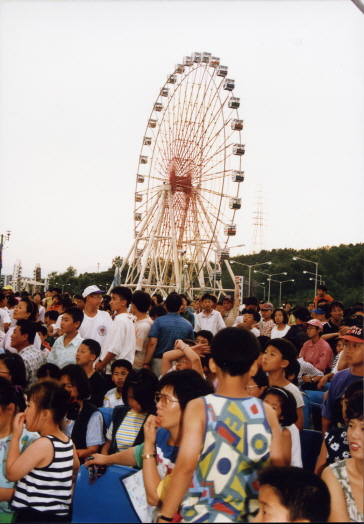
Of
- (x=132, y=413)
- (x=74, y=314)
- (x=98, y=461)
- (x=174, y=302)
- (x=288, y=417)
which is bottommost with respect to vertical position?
(x=98, y=461)

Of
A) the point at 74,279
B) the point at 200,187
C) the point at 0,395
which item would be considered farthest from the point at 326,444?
the point at 74,279

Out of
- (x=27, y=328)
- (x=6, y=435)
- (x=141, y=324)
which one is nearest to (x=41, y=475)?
(x=6, y=435)

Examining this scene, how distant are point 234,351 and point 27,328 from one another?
408cm

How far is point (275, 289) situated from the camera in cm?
8881

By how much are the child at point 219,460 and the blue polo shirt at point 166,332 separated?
3949mm

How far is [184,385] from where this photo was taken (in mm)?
3164

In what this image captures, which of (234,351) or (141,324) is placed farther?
(141,324)

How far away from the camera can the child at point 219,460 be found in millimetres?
2312

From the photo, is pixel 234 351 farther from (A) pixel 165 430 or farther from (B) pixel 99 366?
(B) pixel 99 366

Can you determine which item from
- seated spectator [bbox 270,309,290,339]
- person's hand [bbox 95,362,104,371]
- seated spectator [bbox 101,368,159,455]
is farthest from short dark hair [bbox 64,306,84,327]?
seated spectator [bbox 270,309,290,339]

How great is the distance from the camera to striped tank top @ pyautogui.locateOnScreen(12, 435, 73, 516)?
3.29 meters

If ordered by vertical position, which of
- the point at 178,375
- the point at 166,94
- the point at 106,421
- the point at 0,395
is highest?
the point at 166,94

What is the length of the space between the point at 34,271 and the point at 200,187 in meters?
15.8

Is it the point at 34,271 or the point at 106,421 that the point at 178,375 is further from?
the point at 34,271
